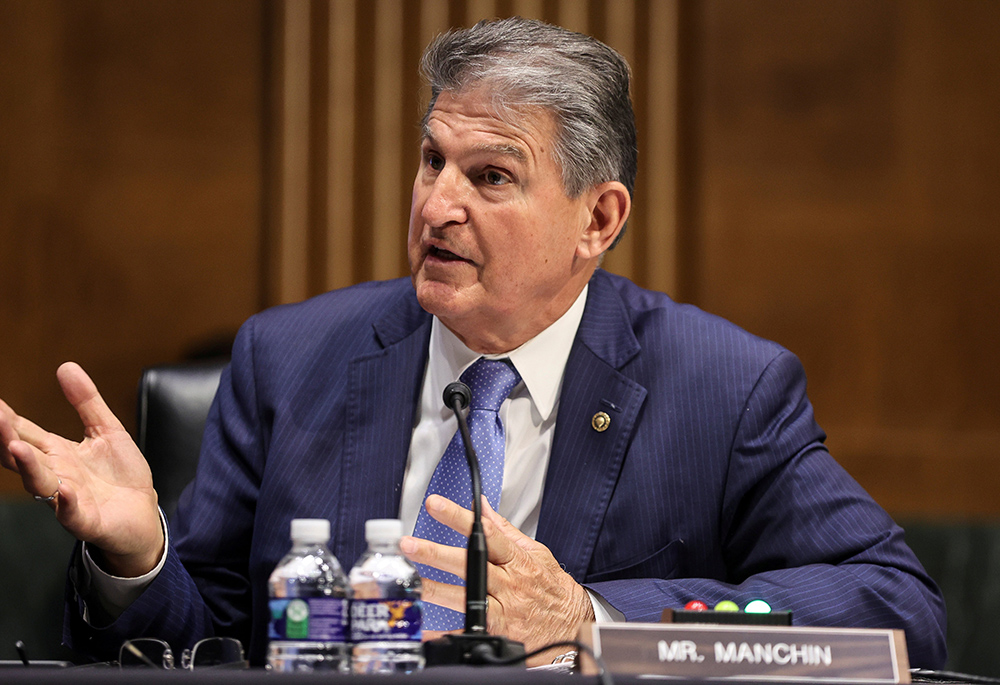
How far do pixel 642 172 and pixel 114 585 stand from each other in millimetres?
1941

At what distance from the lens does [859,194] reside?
9.83 feet

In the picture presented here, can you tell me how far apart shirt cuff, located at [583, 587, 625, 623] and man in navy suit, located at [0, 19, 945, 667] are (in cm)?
10

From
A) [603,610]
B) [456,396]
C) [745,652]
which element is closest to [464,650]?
[745,652]

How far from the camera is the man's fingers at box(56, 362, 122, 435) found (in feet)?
4.86

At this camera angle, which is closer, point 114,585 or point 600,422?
point 114,585

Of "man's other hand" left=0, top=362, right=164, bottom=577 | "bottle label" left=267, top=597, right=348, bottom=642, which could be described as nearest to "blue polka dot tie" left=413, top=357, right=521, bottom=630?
"man's other hand" left=0, top=362, right=164, bottom=577

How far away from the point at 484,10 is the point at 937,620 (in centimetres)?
200

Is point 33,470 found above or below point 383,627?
above

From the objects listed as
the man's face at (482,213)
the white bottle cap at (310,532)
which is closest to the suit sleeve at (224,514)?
the man's face at (482,213)

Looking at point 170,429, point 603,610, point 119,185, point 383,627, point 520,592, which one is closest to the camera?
point 383,627

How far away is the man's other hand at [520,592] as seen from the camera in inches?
54.6

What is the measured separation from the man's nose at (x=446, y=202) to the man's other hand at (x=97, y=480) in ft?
2.05

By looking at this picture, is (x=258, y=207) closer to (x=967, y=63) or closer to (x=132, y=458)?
(x=132, y=458)

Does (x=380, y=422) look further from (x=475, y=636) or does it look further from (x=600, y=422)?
(x=475, y=636)
